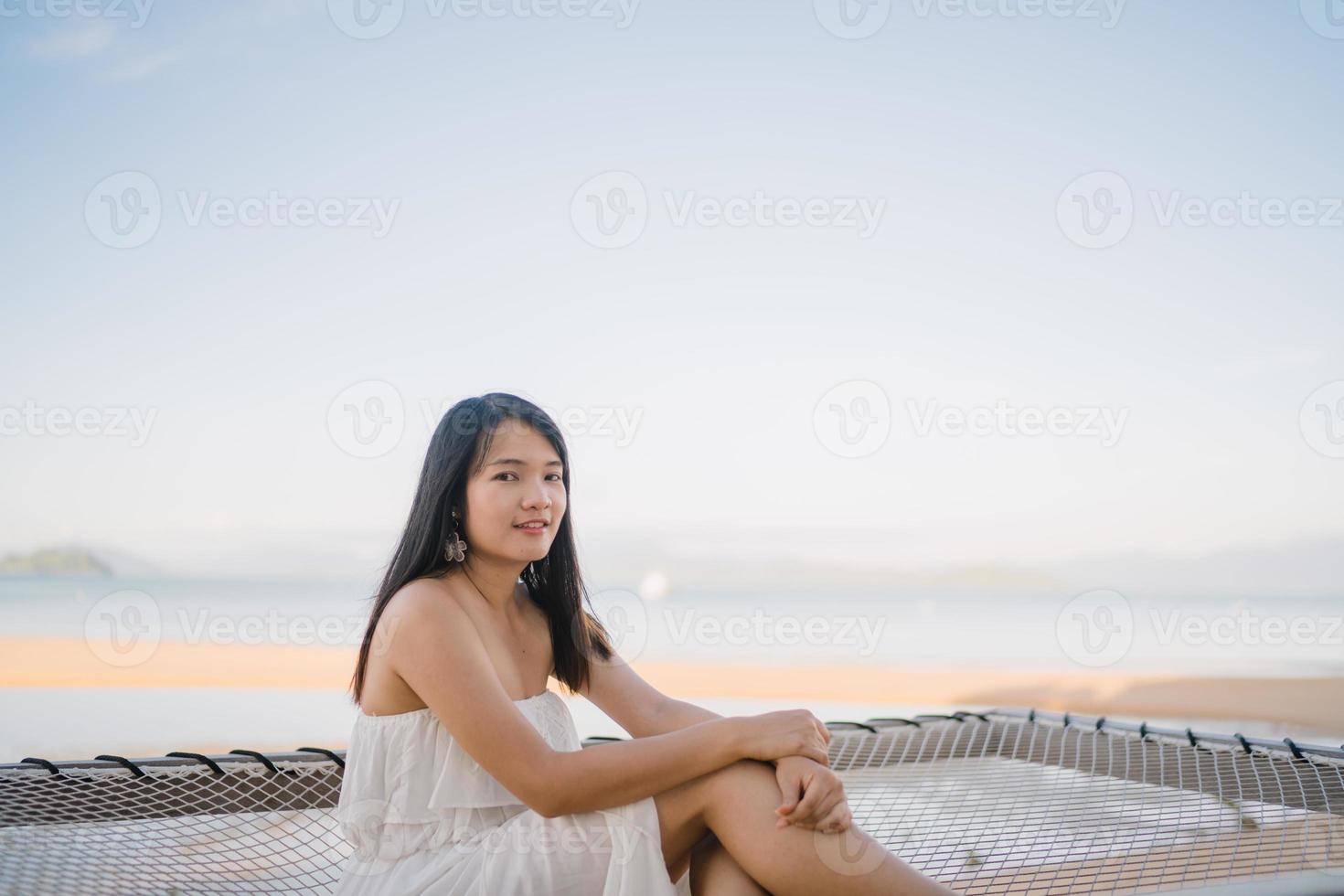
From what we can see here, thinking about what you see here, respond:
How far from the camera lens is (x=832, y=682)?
9.83m

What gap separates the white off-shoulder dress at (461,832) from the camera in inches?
60.1

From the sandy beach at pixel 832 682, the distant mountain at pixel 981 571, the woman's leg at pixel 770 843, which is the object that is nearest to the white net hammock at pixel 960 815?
the woman's leg at pixel 770 843

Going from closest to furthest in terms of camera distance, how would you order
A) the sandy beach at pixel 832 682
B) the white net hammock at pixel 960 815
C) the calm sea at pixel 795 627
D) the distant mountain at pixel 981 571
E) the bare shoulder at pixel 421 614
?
the bare shoulder at pixel 421 614 → the white net hammock at pixel 960 815 → the calm sea at pixel 795 627 → the sandy beach at pixel 832 682 → the distant mountain at pixel 981 571

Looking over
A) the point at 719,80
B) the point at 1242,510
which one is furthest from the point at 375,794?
the point at 1242,510

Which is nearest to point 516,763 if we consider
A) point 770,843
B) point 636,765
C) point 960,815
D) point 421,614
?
point 636,765

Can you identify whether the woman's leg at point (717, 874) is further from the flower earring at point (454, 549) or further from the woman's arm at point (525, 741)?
the flower earring at point (454, 549)

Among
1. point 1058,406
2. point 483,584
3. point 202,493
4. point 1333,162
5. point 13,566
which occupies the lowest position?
point 13,566

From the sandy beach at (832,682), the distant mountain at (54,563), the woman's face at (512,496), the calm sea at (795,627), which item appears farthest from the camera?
the distant mountain at (54,563)

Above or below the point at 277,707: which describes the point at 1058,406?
above

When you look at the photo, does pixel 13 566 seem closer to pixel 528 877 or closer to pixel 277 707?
pixel 277 707

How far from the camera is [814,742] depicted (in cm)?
159

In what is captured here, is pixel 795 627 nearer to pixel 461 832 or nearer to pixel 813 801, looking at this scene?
pixel 461 832

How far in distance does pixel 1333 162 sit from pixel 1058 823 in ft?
33.0

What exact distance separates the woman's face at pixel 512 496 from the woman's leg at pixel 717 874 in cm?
58
